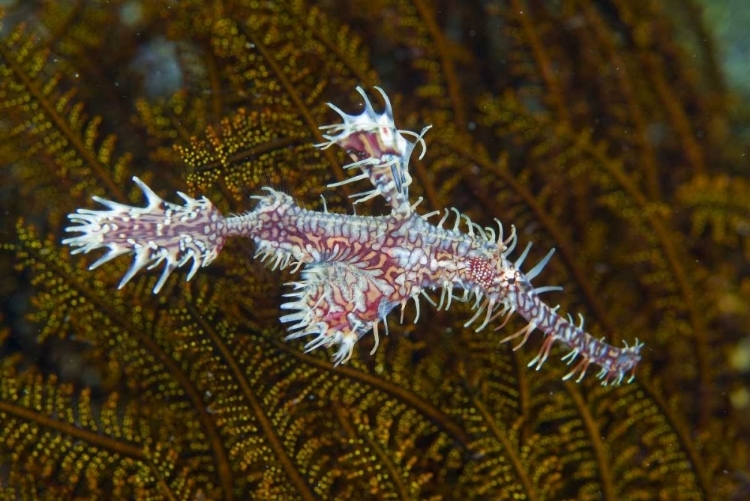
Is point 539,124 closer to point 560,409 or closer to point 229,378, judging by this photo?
point 560,409

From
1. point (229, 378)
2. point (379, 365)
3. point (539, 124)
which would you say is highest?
point (539, 124)

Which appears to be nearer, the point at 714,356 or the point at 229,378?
the point at 229,378

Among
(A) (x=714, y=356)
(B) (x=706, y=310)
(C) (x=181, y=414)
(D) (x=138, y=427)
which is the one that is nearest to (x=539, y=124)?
(B) (x=706, y=310)

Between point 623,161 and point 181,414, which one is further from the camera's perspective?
point 623,161

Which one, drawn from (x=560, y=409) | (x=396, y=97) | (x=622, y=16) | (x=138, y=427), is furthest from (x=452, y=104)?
(x=138, y=427)

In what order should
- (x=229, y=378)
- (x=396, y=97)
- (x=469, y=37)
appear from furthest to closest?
(x=469, y=37)
(x=396, y=97)
(x=229, y=378)

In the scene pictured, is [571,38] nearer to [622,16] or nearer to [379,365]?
[622,16]

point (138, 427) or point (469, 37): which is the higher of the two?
point (469, 37)

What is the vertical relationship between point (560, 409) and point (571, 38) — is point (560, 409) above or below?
below

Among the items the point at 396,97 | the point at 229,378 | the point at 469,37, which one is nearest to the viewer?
the point at 229,378
